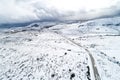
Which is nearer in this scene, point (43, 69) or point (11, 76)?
point (11, 76)

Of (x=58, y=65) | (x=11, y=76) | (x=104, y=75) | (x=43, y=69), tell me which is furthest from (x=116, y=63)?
(x=11, y=76)

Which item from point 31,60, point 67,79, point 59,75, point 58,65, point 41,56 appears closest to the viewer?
point 67,79

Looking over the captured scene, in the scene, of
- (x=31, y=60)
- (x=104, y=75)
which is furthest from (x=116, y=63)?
(x=31, y=60)

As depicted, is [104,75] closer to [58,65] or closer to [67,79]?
[67,79]

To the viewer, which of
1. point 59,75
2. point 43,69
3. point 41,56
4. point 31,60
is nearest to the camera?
point 59,75

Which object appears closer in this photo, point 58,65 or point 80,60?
point 58,65

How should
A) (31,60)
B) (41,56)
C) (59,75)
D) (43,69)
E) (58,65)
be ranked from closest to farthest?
(59,75) < (43,69) < (58,65) < (31,60) < (41,56)

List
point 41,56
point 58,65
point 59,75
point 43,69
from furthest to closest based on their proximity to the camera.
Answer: point 41,56, point 58,65, point 43,69, point 59,75

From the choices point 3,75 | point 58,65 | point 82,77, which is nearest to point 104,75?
point 82,77

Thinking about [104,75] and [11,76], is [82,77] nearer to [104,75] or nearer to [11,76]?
[104,75]
